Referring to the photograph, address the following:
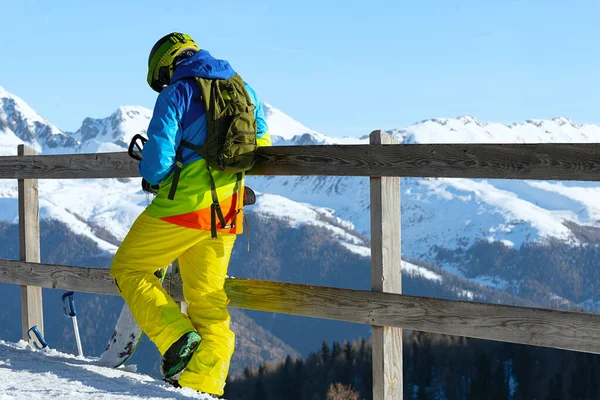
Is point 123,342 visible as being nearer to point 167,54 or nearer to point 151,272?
point 151,272

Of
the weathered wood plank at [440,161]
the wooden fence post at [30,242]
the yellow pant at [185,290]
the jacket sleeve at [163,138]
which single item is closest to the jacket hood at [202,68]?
the jacket sleeve at [163,138]

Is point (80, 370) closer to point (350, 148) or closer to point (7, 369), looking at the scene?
point (7, 369)

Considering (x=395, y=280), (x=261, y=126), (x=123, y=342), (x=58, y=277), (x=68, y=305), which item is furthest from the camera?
(x=58, y=277)

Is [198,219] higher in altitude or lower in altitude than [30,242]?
higher

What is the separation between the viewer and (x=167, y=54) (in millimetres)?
4410

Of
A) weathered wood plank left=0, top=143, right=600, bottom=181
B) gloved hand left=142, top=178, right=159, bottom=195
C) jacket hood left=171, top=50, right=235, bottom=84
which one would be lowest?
gloved hand left=142, top=178, right=159, bottom=195

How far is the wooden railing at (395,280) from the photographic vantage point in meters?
3.85

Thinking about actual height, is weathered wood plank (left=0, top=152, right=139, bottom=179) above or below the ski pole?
above

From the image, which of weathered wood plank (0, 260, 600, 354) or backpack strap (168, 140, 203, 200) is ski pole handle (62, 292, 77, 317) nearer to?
weathered wood plank (0, 260, 600, 354)

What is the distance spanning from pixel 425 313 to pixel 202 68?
1.72 metres

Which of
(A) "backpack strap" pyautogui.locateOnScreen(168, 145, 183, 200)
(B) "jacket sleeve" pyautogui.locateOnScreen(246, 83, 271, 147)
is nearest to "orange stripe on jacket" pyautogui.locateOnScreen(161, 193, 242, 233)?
(A) "backpack strap" pyautogui.locateOnScreen(168, 145, 183, 200)

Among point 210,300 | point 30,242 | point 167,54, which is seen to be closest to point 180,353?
point 210,300

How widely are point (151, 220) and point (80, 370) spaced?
40.2 inches

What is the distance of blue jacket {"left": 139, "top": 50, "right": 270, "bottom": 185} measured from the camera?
4098 millimetres
